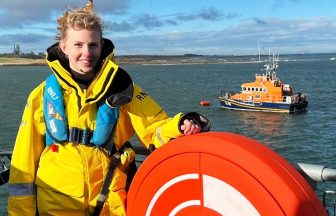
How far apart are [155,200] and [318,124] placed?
123 ft

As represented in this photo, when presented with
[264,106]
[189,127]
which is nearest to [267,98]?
[264,106]

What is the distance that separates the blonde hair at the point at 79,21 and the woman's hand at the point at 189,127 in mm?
727

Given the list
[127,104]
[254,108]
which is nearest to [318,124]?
[254,108]

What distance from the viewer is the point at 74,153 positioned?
9.05ft

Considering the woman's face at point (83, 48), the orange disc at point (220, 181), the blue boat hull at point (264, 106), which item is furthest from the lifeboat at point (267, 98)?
the orange disc at point (220, 181)

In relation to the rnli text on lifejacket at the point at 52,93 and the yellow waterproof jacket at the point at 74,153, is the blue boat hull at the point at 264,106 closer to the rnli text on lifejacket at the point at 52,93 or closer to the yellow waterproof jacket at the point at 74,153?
the yellow waterproof jacket at the point at 74,153

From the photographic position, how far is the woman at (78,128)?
9.01 ft

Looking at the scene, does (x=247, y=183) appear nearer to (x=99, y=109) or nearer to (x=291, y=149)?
(x=99, y=109)

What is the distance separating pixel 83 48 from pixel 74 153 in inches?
22.3

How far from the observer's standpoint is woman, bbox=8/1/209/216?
9.01 ft

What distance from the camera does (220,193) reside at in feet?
6.93

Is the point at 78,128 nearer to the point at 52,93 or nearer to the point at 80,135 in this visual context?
the point at 80,135

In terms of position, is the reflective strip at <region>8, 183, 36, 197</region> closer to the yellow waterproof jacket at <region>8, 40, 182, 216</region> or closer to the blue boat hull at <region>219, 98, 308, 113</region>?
the yellow waterproof jacket at <region>8, 40, 182, 216</region>

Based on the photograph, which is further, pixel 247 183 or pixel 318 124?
pixel 318 124
